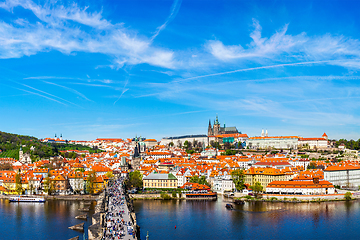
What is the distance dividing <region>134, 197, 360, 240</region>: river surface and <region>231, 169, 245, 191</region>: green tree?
552 cm

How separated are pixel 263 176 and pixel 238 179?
3478 mm

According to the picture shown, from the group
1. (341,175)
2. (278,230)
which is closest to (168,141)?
(341,175)

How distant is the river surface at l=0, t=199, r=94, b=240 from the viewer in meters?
26.5

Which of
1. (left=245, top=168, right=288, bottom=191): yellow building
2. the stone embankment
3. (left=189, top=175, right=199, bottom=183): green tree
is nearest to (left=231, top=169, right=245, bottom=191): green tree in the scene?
(left=245, top=168, right=288, bottom=191): yellow building

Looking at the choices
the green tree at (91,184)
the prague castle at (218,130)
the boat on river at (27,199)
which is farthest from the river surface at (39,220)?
the prague castle at (218,130)

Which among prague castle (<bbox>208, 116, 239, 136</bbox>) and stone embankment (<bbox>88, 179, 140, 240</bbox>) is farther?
prague castle (<bbox>208, 116, 239, 136</bbox>)

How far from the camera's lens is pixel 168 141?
141 m

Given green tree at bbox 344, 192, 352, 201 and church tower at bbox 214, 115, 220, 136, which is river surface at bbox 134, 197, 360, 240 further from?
church tower at bbox 214, 115, 220, 136

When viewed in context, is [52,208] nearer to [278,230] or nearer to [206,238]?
[206,238]

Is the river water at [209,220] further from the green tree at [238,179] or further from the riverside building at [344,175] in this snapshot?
the riverside building at [344,175]

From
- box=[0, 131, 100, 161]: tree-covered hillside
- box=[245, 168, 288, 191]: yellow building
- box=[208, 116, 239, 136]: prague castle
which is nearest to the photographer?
box=[245, 168, 288, 191]: yellow building

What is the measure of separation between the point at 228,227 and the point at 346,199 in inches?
783

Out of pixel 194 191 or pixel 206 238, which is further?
pixel 194 191

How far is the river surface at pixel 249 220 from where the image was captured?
88.4ft
